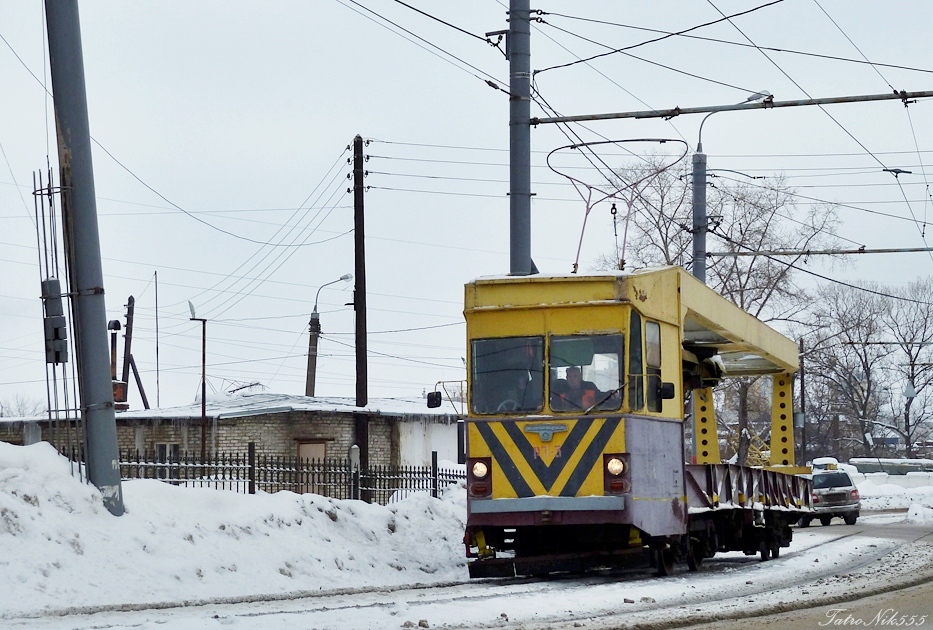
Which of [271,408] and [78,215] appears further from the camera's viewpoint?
[271,408]

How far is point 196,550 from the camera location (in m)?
13.8

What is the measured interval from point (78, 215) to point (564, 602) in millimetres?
6590

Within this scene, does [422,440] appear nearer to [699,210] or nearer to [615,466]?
[699,210]

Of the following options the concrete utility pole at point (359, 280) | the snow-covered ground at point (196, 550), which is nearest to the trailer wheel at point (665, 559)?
the snow-covered ground at point (196, 550)

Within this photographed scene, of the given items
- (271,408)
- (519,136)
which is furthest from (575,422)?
(271,408)

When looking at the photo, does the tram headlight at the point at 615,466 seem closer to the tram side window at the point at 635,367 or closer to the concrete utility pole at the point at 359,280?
the tram side window at the point at 635,367

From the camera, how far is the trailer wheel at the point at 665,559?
1514 centimetres

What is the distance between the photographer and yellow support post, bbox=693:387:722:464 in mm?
22453

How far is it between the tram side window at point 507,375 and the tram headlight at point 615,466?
1009 millimetres

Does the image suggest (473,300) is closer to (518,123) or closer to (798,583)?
(518,123)

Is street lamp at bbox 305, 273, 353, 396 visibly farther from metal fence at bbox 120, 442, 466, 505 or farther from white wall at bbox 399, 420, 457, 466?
metal fence at bbox 120, 442, 466, 505

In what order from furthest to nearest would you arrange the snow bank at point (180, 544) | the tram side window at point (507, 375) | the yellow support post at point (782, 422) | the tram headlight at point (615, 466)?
the yellow support post at point (782, 422)
the tram side window at point (507, 375)
the tram headlight at point (615, 466)
the snow bank at point (180, 544)

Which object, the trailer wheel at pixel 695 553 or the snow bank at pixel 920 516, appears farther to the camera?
the snow bank at pixel 920 516

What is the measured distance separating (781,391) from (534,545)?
31.5 feet
